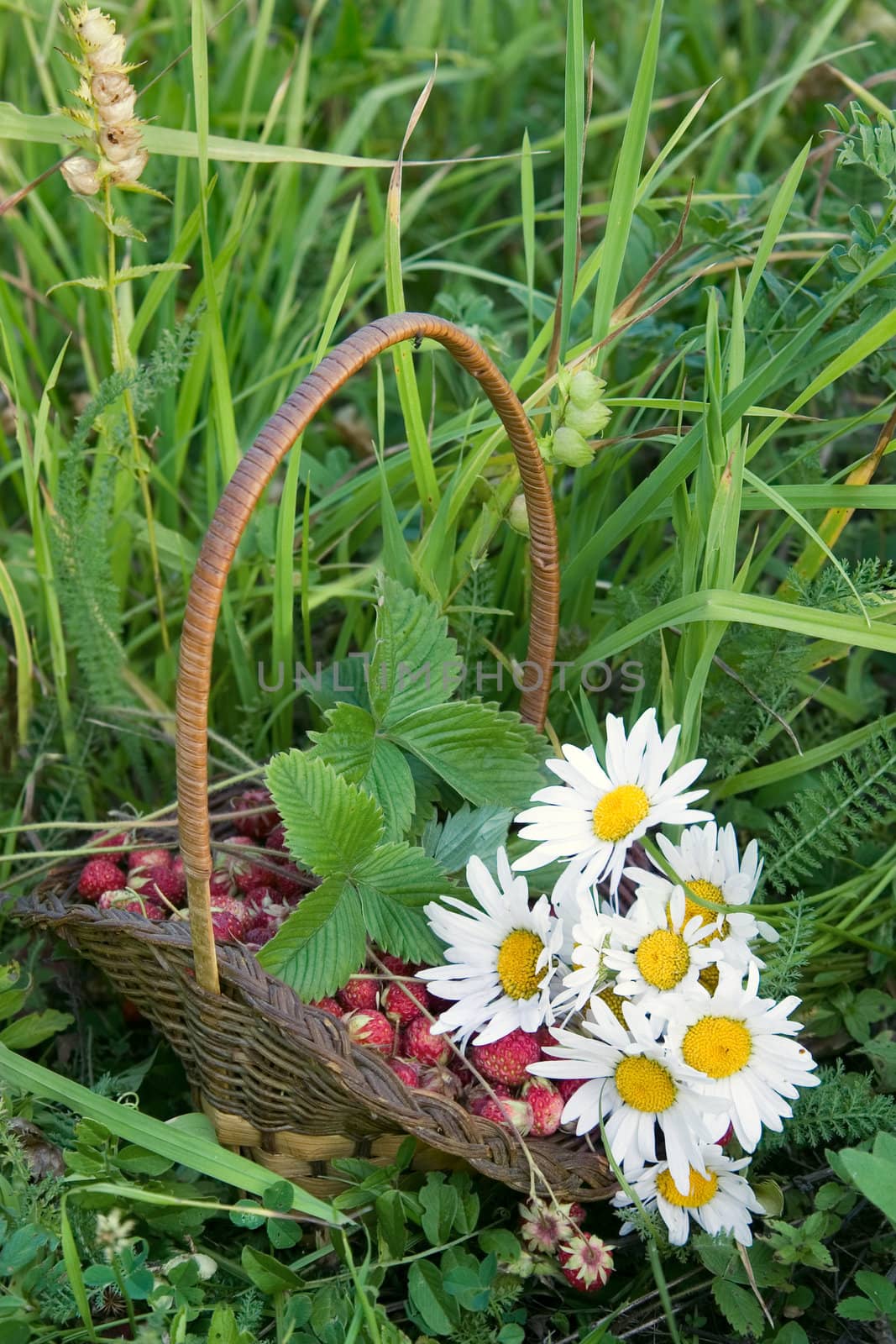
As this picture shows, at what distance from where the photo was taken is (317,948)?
0.96 metres

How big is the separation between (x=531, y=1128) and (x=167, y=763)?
67 cm

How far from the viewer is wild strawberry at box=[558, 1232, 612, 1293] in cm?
91

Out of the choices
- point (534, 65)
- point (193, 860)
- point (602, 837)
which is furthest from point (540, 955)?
point (534, 65)

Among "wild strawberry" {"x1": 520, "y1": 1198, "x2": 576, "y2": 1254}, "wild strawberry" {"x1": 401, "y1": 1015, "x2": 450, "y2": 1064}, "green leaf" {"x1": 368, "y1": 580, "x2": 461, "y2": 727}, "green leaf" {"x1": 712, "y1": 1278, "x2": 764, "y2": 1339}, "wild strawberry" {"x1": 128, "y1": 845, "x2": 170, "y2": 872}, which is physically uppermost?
"green leaf" {"x1": 368, "y1": 580, "x2": 461, "y2": 727}

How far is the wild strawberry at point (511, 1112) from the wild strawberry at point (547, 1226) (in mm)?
58

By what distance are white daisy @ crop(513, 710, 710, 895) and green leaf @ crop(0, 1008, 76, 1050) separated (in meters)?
0.49

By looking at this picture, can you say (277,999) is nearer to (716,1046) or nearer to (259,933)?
(259,933)

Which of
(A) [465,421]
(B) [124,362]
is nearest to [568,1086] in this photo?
(A) [465,421]

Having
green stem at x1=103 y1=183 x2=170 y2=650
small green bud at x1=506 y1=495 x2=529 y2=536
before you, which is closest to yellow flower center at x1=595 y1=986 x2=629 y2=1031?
small green bud at x1=506 y1=495 x2=529 y2=536

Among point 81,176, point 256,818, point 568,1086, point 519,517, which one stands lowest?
point 568,1086

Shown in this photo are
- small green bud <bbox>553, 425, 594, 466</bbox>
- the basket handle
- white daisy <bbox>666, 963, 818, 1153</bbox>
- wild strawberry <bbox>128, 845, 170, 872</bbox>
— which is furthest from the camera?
wild strawberry <bbox>128, 845, 170, 872</bbox>

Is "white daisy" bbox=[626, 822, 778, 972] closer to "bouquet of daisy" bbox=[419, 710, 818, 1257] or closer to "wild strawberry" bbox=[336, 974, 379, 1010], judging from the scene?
"bouquet of daisy" bbox=[419, 710, 818, 1257]

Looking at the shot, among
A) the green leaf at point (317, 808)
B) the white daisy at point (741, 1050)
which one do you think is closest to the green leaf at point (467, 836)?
the green leaf at point (317, 808)

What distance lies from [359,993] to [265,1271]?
0.76 feet
